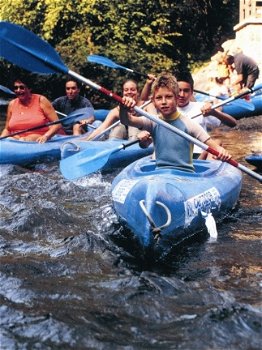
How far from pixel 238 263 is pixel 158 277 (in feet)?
1.85

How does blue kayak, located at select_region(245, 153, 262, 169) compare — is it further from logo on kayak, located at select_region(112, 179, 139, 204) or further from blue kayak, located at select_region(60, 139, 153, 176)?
logo on kayak, located at select_region(112, 179, 139, 204)

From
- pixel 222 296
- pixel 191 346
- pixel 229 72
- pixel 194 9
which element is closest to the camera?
pixel 191 346

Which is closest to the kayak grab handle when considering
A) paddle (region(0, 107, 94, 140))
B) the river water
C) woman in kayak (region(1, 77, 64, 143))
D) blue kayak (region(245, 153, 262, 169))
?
the river water

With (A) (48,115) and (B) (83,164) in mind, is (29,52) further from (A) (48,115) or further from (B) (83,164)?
(A) (48,115)

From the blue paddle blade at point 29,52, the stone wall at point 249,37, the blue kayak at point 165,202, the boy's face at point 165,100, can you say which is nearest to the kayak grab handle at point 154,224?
the blue kayak at point 165,202

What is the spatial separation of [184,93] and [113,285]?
2854 mm

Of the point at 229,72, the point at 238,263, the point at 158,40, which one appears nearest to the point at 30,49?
the point at 238,263

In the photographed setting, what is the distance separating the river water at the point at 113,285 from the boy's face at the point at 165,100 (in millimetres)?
849

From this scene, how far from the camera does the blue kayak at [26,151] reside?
5.95m

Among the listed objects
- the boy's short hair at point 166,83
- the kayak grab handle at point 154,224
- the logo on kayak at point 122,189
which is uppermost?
the boy's short hair at point 166,83

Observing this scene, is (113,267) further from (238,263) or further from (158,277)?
(238,263)

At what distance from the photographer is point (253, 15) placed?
46.3ft

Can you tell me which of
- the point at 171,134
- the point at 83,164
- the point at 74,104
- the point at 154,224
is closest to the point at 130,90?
the point at 74,104

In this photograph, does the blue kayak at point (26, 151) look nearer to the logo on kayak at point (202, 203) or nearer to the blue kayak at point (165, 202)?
the blue kayak at point (165, 202)
